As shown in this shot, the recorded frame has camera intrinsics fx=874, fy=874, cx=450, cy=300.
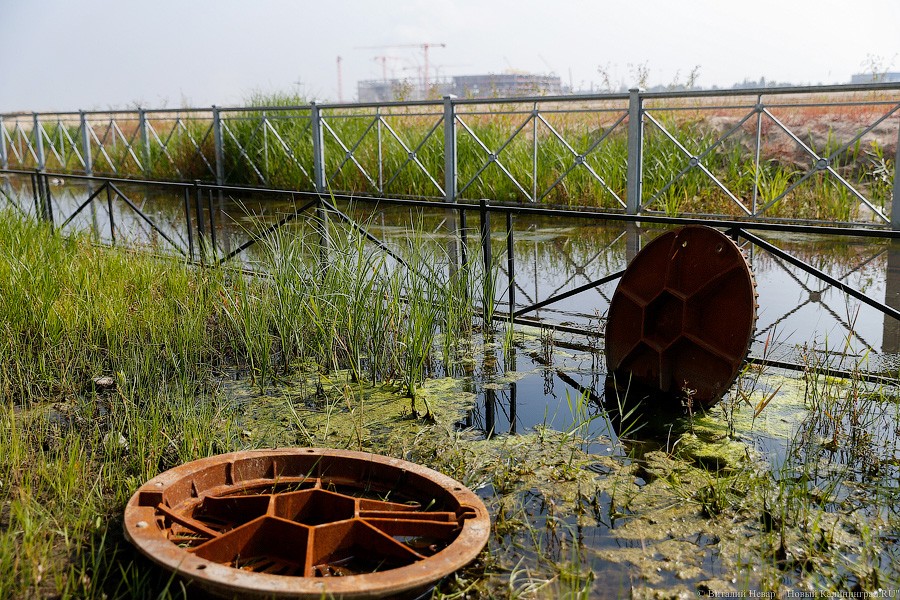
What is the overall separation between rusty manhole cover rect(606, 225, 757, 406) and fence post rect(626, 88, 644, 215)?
555 centimetres

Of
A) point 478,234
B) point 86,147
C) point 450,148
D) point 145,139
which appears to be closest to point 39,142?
point 86,147

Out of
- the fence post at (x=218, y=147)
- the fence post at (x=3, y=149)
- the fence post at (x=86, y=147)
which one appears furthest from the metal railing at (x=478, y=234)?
the fence post at (x=3, y=149)

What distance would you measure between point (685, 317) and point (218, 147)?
11842 mm

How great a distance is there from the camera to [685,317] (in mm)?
4078

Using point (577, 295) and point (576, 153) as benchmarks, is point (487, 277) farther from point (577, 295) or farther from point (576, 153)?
point (576, 153)

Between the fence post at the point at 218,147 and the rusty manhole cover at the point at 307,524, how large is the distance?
12.2 m

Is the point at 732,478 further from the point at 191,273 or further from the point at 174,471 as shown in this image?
the point at 191,273

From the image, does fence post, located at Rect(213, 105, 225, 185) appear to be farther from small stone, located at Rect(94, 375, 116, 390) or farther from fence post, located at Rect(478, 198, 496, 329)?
small stone, located at Rect(94, 375, 116, 390)

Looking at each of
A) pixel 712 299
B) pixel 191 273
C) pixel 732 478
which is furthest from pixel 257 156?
pixel 732 478

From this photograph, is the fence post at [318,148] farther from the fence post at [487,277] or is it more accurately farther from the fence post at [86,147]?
the fence post at [487,277]

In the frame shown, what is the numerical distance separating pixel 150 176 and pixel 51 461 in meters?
13.8

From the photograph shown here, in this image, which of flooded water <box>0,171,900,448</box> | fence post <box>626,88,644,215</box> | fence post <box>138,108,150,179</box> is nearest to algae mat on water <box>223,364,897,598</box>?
flooded water <box>0,171,900,448</box>

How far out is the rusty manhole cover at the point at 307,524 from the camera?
2314 millimetres

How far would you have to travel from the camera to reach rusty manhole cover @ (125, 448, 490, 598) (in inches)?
91.1
